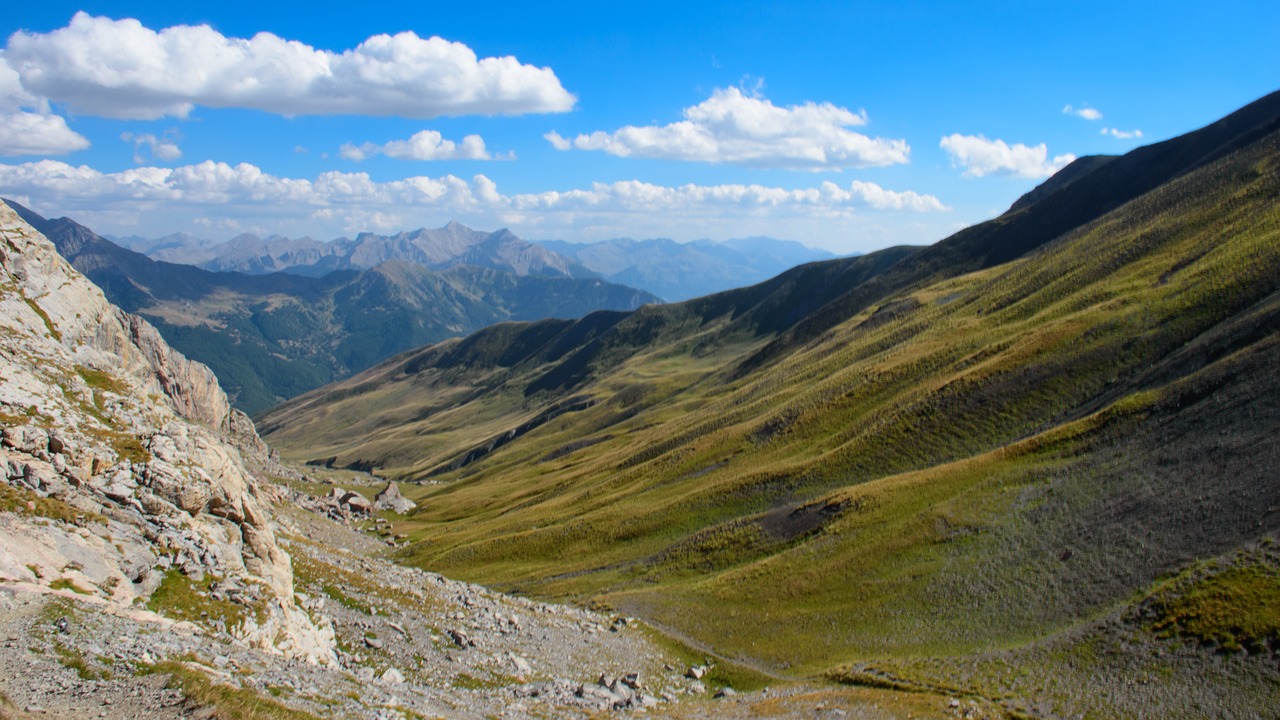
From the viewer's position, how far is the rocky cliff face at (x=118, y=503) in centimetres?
2858

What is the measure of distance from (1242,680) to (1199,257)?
9236 cm

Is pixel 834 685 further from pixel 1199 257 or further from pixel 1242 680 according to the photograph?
pixel 1199 257

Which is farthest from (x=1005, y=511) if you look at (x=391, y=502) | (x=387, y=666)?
(x=391, y=502)

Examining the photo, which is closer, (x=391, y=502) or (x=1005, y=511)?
(x=1005, y=511)

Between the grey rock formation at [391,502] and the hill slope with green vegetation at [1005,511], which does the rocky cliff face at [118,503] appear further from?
the grey rock formation at [391,502]

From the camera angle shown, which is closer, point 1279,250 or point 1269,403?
point 1269,403

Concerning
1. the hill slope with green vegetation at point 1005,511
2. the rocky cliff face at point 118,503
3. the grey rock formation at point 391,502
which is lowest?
the grey rock formation at point 391,502

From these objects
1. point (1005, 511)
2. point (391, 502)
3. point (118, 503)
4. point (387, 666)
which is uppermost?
point (118, 503)

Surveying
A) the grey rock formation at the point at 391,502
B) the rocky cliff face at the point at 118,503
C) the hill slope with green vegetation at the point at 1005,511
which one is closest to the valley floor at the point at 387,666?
the rocky cliff face at the point at 118,503

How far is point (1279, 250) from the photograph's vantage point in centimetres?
8531

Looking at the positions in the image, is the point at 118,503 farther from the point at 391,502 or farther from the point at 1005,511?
the point at 391,502

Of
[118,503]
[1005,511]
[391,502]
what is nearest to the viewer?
[118,503]

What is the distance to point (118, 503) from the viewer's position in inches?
1305

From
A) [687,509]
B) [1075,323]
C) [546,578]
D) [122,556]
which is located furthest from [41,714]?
[1075,323]
